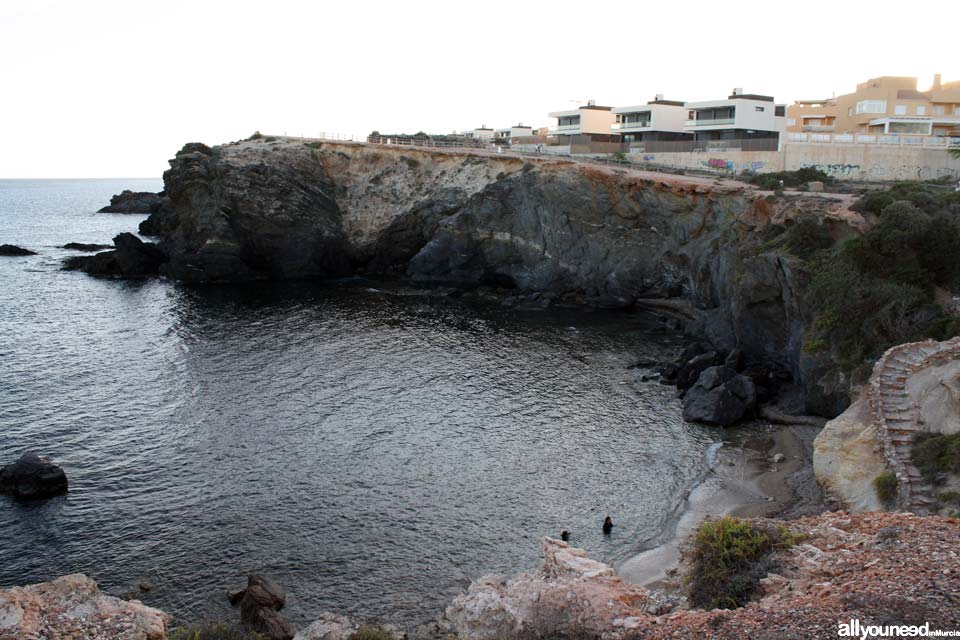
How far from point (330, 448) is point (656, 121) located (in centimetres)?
6984

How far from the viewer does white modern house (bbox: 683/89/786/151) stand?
81625 mm

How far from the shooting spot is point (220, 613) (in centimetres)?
2475

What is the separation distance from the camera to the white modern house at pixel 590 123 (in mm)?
102375

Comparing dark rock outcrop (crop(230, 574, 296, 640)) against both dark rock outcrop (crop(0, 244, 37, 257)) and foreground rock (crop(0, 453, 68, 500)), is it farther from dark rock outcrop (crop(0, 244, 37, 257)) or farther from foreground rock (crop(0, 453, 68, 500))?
dark rock outcrop (crop(0, 244, 37, 257))

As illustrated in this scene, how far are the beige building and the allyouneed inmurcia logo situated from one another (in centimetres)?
8193

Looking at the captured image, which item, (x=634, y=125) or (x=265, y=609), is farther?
(x=634, y=125)

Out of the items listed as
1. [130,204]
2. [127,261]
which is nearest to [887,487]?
[127,261]

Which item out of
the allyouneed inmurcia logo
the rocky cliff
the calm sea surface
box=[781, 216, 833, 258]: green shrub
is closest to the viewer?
the allyouneed inmurcia logo

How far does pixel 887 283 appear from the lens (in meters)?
37.8

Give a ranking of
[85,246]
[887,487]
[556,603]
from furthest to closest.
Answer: [85,246] < [887,487] < [556,603]

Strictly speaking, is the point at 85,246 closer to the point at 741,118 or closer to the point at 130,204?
the point at 130,204

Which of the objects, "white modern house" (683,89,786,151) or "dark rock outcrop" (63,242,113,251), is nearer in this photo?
"white modern house" (683,89,786,151)

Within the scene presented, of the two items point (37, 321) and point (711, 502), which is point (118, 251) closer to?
point (37, 321)

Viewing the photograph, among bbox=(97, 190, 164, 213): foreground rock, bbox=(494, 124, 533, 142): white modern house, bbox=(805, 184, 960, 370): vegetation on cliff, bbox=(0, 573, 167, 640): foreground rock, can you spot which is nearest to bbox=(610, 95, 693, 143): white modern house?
bbox=(494, 124, 533, 142): white modern house
